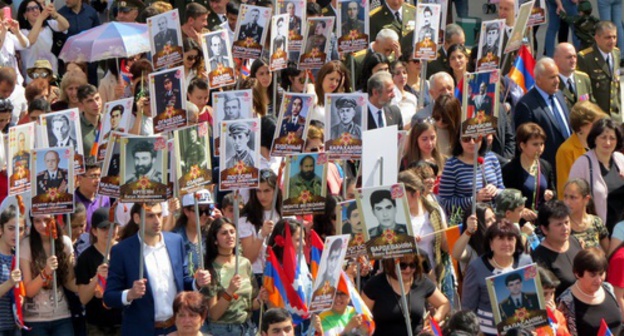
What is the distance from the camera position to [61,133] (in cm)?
1286

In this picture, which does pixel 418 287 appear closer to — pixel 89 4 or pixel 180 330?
pixel 180 330

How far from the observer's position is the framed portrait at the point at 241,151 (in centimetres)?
1228

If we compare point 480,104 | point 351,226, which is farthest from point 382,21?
point 351,226

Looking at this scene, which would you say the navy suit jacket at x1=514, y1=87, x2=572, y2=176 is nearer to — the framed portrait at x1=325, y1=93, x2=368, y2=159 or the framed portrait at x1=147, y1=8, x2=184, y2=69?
the framed portrait at x1=325, y1=93, x2=368, y2=159

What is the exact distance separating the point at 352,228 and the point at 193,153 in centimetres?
123

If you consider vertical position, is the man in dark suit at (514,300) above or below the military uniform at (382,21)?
below

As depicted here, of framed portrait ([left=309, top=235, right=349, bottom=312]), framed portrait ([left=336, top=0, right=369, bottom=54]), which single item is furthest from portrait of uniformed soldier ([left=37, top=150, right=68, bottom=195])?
framed portrait ([left=336, top=0, right=369, bottom=54])

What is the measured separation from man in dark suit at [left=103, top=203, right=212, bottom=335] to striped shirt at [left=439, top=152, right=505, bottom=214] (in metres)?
2.43

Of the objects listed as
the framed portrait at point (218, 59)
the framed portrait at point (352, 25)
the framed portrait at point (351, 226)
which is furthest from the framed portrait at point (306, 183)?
the framed portrait at point (352, 25)

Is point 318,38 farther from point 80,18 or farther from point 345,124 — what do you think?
point 80,18

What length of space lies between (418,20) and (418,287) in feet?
15.5

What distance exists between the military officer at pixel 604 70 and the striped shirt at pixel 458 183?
3681 millimetres

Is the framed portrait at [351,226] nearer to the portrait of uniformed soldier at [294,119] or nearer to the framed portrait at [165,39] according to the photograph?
the portrait of uniformed soldier at [294,119]

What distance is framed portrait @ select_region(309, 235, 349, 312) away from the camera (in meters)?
11.3
